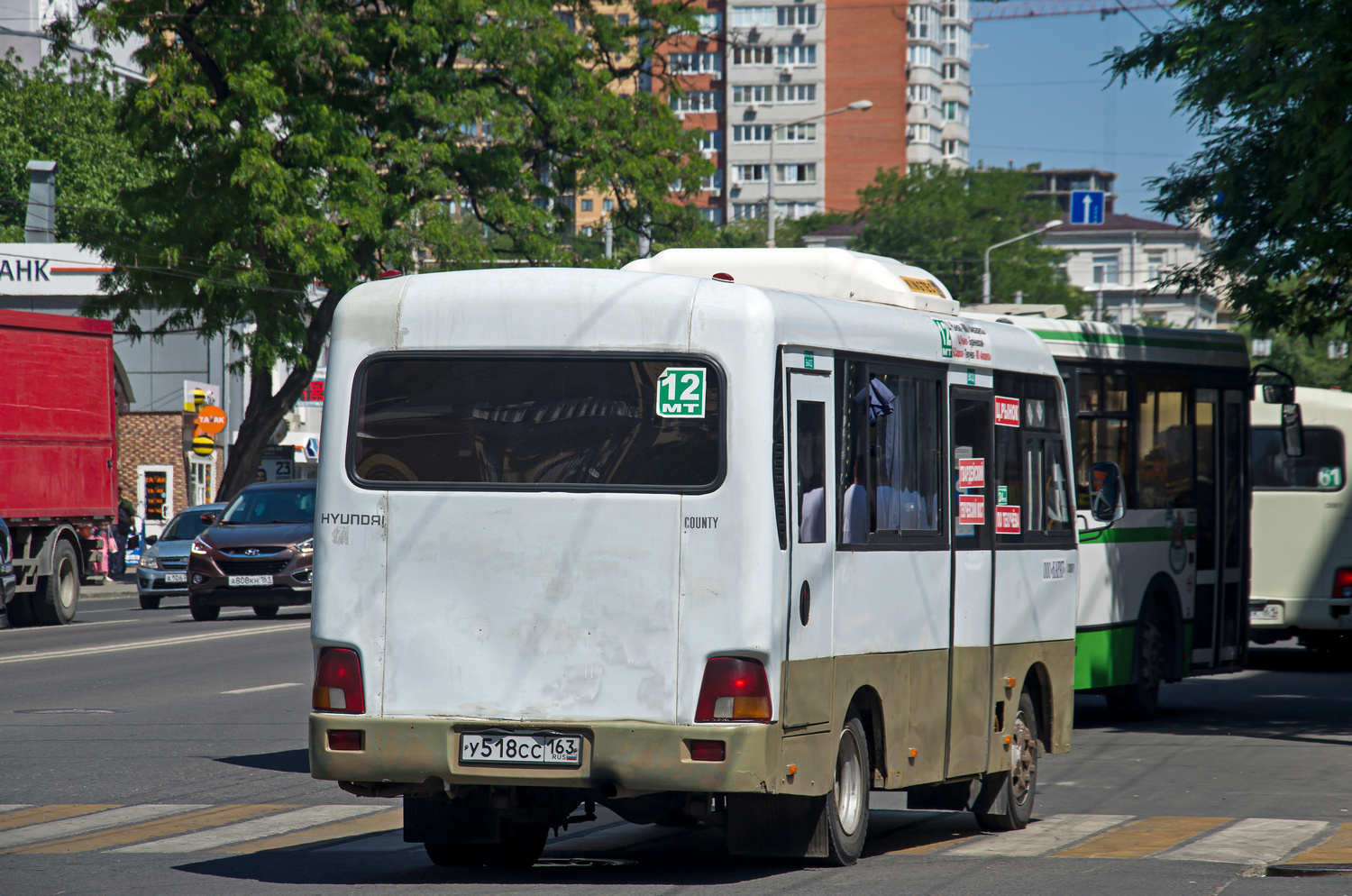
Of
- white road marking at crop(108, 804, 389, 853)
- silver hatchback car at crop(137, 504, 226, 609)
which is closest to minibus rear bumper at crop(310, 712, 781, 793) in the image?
white road marking at crop(108, 804, 389, 853)

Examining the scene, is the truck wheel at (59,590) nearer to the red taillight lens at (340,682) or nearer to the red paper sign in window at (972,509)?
the red paper sign in window at (972,509)

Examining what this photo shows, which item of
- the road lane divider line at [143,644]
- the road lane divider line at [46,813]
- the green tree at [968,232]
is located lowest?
the road lane divider line at [143,644]

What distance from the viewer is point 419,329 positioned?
8.05 m

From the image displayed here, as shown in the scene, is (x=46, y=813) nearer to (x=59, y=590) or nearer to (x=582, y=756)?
(x=582, y=756)

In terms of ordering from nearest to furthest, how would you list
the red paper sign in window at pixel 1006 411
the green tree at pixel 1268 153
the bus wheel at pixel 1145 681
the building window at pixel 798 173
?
the red paper sign in window at pixel 1006 411 → the green tree at pixel 1268 153 → the bus wheel at pixel 1145 681 → the building window at pixel 798 173

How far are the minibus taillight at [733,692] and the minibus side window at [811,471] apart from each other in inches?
24.6

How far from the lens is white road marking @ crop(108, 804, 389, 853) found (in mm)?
9102

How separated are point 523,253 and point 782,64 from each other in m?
102

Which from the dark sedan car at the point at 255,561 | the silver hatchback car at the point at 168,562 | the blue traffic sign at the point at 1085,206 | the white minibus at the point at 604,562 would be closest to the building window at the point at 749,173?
the blue traffic sign at the point at 1085,206

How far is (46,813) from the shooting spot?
10227mm

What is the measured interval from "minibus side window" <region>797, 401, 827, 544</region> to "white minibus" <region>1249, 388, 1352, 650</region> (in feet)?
43.8

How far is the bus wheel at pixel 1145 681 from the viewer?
1554 centimetres

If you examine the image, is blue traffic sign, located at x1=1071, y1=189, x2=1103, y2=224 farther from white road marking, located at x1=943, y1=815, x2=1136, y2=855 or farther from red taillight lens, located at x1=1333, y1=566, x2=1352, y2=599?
white road marking, located at x1=943, y1=815, x2=1136, y2=855

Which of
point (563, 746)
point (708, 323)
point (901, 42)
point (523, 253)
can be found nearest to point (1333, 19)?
point (708, 323)
